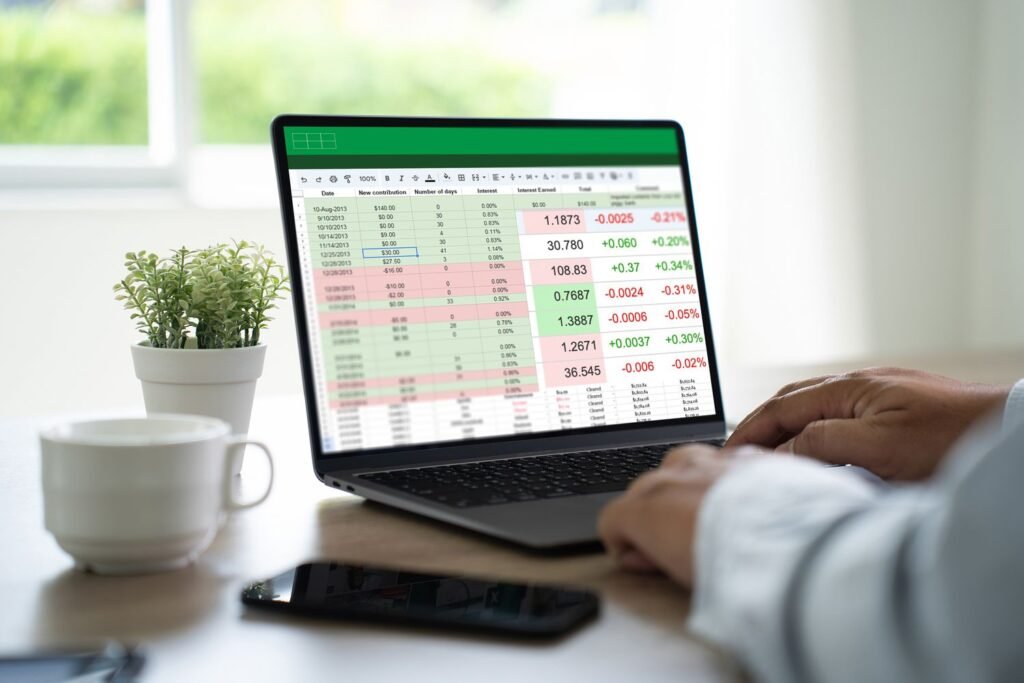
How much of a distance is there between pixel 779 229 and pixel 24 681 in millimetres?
2896

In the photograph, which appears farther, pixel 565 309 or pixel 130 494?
pixel 565 309

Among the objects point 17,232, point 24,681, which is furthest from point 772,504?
point 17,232

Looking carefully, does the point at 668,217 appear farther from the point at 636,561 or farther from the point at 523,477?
the point at 636,561

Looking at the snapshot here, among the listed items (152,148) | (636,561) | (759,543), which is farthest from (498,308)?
(152,148)

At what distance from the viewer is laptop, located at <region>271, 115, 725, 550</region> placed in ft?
2.90

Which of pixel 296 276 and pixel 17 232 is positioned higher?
pixel 17 232

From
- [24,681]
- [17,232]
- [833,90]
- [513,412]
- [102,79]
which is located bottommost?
[24,681]

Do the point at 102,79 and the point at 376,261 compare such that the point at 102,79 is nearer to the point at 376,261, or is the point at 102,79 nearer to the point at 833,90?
the point at 833,90

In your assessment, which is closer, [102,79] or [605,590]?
[605,590]

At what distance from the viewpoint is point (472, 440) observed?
93cm

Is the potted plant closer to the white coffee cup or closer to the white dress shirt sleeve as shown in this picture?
the white coffee cup

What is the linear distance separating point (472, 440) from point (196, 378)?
0.23 meters

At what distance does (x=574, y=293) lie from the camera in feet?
3.34

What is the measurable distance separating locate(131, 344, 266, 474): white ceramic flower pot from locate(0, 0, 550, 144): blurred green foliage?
229 cm
